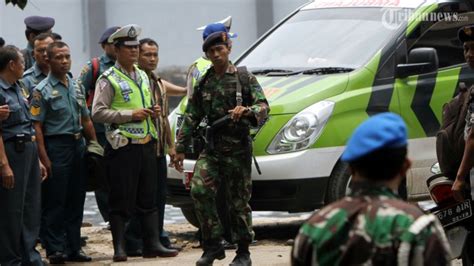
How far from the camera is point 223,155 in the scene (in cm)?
908

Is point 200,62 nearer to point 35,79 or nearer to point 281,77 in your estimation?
point 281,77

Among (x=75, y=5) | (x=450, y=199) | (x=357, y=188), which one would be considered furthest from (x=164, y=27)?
(x=357, y=188)

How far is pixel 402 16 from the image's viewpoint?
11031mm

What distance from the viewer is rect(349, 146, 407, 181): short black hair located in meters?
4.07

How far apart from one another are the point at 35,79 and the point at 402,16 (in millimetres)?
3060

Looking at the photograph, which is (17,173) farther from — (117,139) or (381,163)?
(381,163)

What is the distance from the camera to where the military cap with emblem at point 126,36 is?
981 cm

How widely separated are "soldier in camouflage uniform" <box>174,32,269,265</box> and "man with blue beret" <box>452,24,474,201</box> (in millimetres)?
1815

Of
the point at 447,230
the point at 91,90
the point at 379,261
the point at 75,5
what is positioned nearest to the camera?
the point at 379,261

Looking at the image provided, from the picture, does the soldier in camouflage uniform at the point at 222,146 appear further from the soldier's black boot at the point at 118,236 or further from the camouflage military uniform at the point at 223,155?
the soldier's black boot at the point at 118,236

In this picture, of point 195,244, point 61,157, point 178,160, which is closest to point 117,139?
point 61,157

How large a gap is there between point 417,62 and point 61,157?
2.98 metres

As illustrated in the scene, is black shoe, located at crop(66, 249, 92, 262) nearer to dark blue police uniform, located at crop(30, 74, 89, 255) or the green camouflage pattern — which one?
dark blue police uniform, located at crop(30, 74, 89, 255)

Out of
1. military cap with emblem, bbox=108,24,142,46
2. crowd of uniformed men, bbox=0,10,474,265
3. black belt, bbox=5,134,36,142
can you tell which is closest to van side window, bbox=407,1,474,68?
crowd of uniformed men, bbox=0,10,474,265
